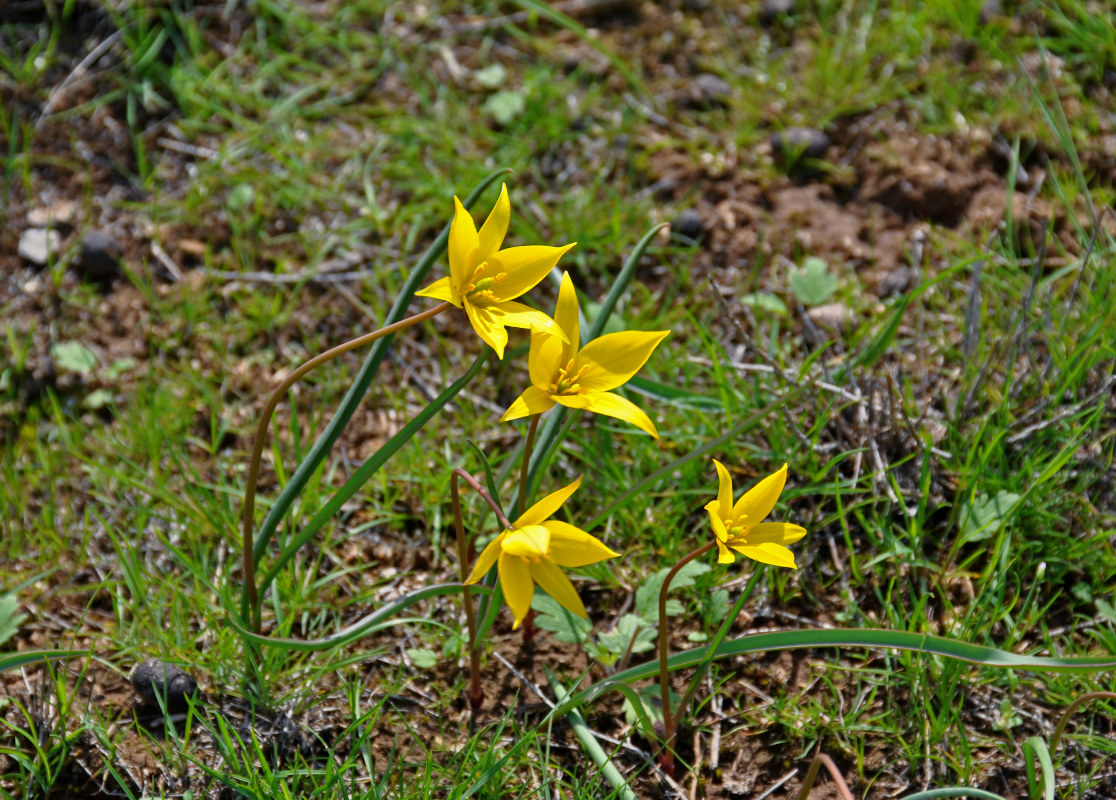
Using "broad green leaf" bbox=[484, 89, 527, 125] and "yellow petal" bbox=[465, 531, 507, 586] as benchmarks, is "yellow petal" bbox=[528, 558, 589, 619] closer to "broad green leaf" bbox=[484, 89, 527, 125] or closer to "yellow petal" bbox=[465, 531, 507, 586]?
"yellow petal" bbox=[465, 531, 507, 586]

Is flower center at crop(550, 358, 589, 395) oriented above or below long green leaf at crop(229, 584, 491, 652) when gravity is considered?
above

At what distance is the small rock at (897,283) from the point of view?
3.01 meters

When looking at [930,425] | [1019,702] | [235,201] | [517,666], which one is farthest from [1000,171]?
[235,201]

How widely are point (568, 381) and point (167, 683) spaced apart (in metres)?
1.26

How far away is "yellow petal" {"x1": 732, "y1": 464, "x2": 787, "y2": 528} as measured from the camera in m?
1.74

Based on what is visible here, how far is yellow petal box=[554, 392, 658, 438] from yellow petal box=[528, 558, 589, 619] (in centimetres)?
30

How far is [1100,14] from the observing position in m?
3.42

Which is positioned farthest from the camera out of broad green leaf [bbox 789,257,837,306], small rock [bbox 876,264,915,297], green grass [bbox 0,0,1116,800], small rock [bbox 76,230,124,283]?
small rock [bbox 76,230,124,283]

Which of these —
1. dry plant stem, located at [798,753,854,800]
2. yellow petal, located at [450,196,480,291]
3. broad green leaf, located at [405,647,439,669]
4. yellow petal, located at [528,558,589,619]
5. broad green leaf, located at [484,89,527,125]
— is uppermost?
yellow petal, located at [450,196,480,291]

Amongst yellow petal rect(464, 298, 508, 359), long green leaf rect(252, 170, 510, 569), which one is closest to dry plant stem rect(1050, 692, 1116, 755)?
yellow petal rect(464, 298, 508, 359)

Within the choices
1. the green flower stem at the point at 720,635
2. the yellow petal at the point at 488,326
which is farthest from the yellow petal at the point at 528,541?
the green flower stem at the point at 720,635

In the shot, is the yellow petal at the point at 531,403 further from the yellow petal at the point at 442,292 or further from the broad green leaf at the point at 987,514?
the broad green leaf at the point at 987,514

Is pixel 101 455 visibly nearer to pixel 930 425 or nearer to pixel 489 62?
pixel 489 62

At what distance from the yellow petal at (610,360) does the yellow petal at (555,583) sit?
35cm
